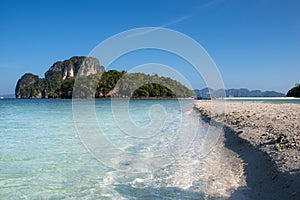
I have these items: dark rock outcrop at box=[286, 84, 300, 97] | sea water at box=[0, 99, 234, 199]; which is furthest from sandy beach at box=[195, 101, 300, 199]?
dark rock outcrop at box=[286, 84, 300, 97]

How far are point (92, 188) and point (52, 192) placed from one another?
766mm

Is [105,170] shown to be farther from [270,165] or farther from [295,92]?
[295,92]

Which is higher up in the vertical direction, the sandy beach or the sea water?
the sandy beach

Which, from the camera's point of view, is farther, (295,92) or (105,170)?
(295,92)

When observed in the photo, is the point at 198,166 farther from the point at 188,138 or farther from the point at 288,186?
the point at 188,138

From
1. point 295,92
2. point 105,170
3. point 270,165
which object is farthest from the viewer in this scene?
point 295,92

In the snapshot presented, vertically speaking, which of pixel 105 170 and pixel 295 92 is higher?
pixel 295 92

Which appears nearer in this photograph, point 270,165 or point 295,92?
point 270,165

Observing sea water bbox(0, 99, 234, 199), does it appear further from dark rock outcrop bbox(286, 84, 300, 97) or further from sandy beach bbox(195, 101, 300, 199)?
dark rock outcrop bbox(286, 84, 300, 97)

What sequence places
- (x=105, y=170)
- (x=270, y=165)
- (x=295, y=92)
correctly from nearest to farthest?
(x=270, y=165), (x=105, y=170), (x=295, y=92)

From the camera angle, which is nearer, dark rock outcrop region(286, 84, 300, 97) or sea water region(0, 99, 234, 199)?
sea water region(0, 99, 234, 199)

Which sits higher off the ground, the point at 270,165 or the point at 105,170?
the point at 270,165

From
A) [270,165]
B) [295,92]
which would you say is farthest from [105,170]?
[295,92]

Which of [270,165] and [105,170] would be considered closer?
[270,165]
